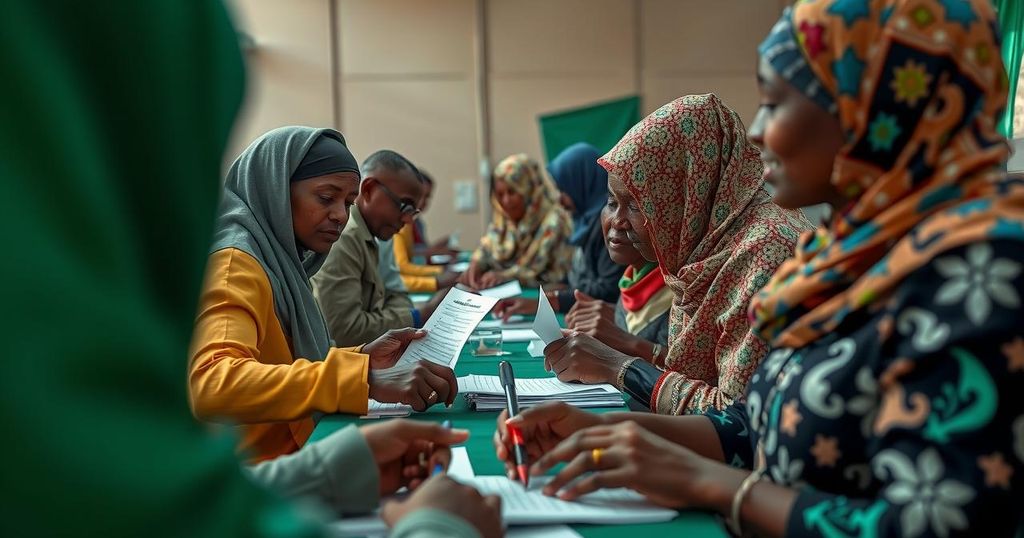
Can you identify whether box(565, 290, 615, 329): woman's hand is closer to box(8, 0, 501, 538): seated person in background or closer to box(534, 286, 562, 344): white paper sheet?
box(534, 286, 562, 344): white paper sheet

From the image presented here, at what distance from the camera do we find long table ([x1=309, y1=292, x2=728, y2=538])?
984 mm

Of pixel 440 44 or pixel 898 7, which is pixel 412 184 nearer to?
pixel 898 7

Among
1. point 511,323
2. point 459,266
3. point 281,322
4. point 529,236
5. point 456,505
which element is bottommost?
point 459,266

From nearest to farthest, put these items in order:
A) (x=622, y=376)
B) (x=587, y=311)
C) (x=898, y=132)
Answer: (x=898, y=132) < (x=622, y=376) < (x=587, y=311)

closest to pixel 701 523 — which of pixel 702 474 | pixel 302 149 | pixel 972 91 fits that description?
pixel 702 474

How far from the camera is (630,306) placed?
262 centimetres

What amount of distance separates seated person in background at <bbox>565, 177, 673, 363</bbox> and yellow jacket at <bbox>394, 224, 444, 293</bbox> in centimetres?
197

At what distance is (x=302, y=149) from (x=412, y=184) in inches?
52.7

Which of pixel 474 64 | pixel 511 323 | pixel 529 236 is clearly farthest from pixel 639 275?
pixel 474 64

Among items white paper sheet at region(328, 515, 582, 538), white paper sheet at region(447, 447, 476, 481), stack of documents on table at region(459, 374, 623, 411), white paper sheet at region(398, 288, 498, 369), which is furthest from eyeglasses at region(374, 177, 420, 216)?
white paper sheet at region(328, 515, 582, 538)

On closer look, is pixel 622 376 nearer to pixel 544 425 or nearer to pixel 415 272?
pixel 544 425

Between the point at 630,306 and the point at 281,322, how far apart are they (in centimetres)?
113

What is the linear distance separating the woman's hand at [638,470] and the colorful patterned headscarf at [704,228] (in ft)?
1.88

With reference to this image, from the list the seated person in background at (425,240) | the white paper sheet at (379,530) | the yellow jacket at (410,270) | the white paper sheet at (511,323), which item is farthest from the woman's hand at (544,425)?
the seated person in background at (425,240)
